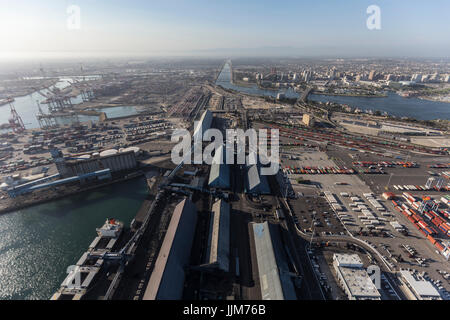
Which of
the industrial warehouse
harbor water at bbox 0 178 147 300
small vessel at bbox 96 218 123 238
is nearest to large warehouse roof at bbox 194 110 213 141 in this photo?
the industrial warehouse

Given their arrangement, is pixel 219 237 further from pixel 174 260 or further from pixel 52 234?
pixel 52 234

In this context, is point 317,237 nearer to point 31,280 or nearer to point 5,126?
point 31,280

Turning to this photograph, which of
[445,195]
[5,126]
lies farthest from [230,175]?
[5,126]

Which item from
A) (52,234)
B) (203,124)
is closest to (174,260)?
(52,234)

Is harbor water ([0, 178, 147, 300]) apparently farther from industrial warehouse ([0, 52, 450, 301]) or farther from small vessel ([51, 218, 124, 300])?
small vessel ([51, 218, 124, 300])

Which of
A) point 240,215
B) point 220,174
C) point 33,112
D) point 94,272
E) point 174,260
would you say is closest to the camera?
point 174,260

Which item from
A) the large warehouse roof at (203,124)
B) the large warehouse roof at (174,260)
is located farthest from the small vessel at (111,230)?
the large warehouse roof at (203,124)
